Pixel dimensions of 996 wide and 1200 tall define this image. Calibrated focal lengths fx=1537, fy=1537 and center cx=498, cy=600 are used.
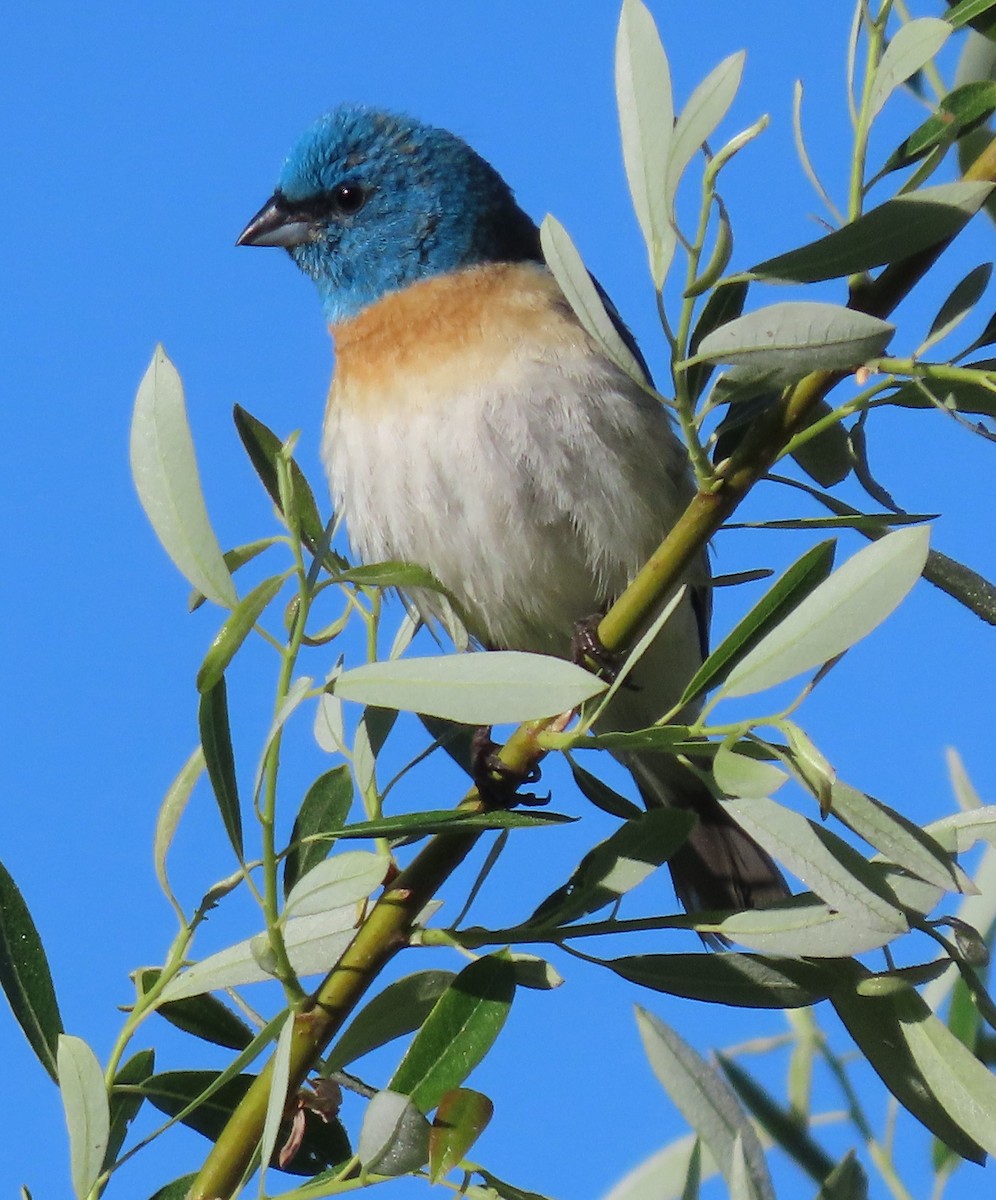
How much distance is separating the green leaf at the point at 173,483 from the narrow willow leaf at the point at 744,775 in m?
0.50

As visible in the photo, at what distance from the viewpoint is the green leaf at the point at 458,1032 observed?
1.45 meters

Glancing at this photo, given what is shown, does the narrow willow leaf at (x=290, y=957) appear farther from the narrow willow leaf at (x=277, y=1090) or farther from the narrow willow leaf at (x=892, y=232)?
the narrow willow leaf at (x=892, y=232)

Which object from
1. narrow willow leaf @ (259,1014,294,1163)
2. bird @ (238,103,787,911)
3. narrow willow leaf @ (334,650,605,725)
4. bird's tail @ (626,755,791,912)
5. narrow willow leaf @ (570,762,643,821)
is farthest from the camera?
bird's tail @ (626,755,791,912)

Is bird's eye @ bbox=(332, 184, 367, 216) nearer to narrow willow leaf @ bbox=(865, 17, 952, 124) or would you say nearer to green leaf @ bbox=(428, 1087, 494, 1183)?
narrow willow leaf @ bbox=(865, 17, 952, 124)

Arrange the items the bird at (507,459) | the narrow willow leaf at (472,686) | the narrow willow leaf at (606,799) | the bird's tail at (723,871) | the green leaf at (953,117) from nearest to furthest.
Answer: the narrow willow leaf at (472,686) → the green leaf at (953,117) → the narrow willow leaf at (606,799) → the bird at (507,459) → the bird's tail at (723,871)

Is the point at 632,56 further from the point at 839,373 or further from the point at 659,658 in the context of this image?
the point at 659,658

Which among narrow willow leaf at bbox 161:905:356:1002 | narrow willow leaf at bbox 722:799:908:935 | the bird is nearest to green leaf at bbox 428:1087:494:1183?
narrow willow leaf at bbox 161:905:356:1002

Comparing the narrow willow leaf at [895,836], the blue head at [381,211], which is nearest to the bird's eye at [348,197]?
the blue head at [381,211]

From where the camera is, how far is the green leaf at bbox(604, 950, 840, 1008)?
5.36 feet

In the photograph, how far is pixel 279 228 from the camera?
4.16 meters

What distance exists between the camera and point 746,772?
132 centimetres

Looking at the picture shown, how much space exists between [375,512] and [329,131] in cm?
146

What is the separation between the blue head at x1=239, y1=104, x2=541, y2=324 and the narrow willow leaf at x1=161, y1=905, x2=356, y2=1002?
2.39m

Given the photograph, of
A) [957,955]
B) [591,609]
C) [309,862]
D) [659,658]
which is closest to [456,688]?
[309,862]
